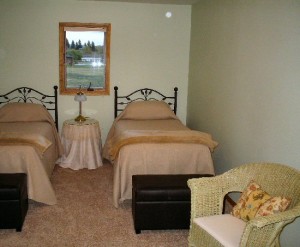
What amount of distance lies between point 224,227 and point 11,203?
1877 mm

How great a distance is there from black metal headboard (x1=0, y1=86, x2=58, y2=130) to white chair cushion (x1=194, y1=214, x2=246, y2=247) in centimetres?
355

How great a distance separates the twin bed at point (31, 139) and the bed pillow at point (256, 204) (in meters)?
2.05

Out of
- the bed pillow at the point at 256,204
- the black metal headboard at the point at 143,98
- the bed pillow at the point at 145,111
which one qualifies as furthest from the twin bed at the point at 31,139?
the bed pillow at the point at 256,204

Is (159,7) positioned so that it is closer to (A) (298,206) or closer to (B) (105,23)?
(B) (105,23)

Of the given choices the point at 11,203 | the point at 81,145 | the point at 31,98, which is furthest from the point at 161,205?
the point at 31,98

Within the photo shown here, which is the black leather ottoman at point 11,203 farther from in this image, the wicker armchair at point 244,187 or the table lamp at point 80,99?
the table lamp at point 80,99

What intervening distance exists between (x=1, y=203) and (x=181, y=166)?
1.81 m

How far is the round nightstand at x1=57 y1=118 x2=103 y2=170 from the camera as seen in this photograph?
466 centimetres

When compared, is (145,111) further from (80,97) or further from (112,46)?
(112,46)

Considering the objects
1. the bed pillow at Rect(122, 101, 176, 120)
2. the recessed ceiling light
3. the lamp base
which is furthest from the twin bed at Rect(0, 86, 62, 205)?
the recessed ceiling light

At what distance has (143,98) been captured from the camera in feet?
18.1

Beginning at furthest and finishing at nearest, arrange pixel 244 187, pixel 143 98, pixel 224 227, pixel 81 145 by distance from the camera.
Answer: pixel 143 98, pixel 81 145, pixel 244 187, pixel 224 227

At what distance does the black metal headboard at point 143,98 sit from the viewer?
5.43 m

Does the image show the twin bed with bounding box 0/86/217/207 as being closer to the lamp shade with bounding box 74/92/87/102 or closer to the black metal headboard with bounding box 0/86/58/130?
the lamp shade with bounding box 74/92/87/102
